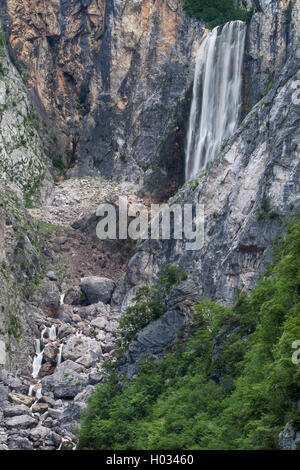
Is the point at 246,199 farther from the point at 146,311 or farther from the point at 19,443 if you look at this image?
the point at 19,443

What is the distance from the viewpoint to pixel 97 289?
78812mm

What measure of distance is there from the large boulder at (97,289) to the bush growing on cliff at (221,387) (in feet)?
98.0

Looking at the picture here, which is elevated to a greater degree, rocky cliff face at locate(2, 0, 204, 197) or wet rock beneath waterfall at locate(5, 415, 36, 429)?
rocky cliff face at locate(2, 0, 204, 197)

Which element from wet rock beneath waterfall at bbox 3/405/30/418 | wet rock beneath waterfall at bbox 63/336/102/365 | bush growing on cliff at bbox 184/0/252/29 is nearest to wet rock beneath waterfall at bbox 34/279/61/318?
wet rock beneath waterfall at bbox 63/336/102/365

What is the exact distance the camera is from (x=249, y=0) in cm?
9406

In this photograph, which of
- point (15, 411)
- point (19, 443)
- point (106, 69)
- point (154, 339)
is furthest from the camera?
point (106, 69)

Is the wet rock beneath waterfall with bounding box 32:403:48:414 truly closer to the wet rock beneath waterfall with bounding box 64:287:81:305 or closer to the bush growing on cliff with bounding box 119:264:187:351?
the bush growing on cliff with bounding box 119:264:187:351

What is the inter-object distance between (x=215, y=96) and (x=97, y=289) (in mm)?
22266

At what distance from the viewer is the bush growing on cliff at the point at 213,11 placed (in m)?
93.9

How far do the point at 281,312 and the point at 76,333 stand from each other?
3938 centimetres

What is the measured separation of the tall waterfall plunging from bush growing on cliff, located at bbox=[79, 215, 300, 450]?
1392 inches

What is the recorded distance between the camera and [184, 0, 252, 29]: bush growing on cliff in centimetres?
9388

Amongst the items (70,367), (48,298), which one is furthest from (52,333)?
(70,367)

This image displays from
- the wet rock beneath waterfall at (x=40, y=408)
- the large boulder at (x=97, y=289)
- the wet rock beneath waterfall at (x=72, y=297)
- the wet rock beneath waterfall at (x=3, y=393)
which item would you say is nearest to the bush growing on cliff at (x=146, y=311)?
the wet rock beneath waterfall at (x=40, y=408)
